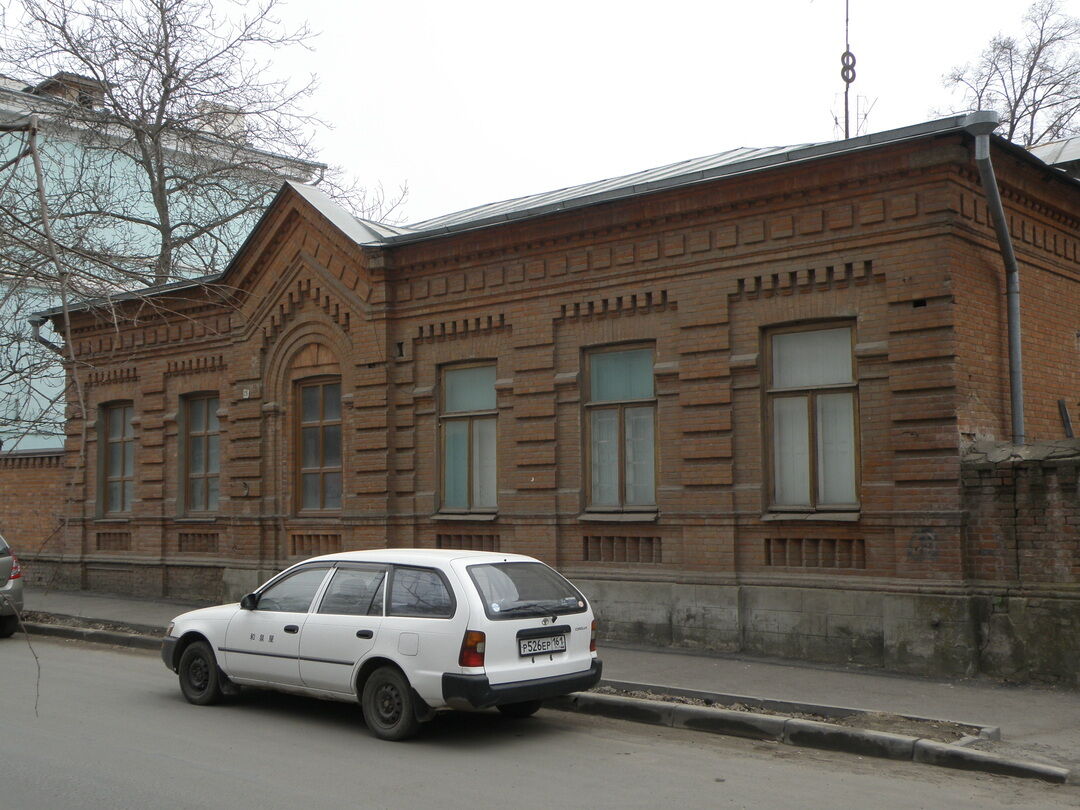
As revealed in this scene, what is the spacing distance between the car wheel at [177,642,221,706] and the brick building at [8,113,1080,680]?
197 cm

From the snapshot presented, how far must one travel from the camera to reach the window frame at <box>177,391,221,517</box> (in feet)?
62.7

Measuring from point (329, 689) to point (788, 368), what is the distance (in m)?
6.33

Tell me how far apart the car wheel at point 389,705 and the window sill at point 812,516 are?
17.3ft

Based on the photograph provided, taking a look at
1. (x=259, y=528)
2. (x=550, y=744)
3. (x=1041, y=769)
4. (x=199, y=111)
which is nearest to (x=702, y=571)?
(x=550, y=744)

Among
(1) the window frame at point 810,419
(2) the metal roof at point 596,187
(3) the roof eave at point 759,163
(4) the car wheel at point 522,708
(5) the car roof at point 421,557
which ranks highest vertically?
(2) the metal roof at point 596,187

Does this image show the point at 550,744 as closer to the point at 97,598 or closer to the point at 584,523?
the point at 584,523

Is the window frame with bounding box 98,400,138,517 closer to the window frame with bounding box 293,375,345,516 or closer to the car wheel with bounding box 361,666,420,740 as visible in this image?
the window frame with bounding box 293,375,345,516

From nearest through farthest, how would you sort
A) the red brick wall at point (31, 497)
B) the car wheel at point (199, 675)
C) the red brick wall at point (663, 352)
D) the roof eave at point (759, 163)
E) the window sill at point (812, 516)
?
the car wheel at point (199, 675)
the roof eave at point (759, 163)
the red brick wall at point (663, 352)
the window sill at point (812, 516)
the red brick wall at point (31, 497)

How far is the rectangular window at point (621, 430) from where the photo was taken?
45.1 ft

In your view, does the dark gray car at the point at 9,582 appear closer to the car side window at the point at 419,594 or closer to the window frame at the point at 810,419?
the car side window at the point at 419,594

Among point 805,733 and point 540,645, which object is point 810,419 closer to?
point 805,733

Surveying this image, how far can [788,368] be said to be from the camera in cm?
1263

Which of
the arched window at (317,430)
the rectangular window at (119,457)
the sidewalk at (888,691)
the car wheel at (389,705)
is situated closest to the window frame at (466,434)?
the arched window at (317,430)

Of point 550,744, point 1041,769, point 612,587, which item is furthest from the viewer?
point 612,587
